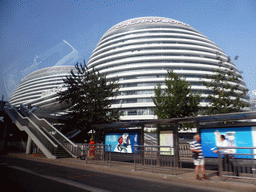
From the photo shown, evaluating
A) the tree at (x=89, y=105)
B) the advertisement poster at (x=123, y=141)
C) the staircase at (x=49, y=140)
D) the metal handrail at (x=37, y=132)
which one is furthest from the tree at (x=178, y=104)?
the metal handrail at (x=37, y=132)

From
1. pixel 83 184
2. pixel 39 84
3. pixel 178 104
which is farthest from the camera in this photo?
pixel 39 84

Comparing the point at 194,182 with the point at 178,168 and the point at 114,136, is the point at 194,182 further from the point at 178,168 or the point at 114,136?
the point at 114,136

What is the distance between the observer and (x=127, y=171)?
Result: 7.95 metres

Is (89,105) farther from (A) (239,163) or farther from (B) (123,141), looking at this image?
(A) (239,163)

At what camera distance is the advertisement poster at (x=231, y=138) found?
6.46 meters

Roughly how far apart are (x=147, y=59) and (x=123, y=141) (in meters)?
51.8

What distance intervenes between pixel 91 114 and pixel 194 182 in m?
11.7

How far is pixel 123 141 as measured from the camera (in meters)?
10.6

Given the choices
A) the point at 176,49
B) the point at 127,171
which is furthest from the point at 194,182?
the point at 176,49

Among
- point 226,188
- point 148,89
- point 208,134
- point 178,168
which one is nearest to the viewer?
point 226,188

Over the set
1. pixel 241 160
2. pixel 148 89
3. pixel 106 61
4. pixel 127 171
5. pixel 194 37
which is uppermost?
→ pixel 194 37

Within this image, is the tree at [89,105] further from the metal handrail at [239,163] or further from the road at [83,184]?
the metal handrail at [239,163]

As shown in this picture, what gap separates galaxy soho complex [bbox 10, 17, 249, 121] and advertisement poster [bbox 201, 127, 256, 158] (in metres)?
43.9

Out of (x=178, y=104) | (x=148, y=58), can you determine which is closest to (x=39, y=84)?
(x=148, y=58)
